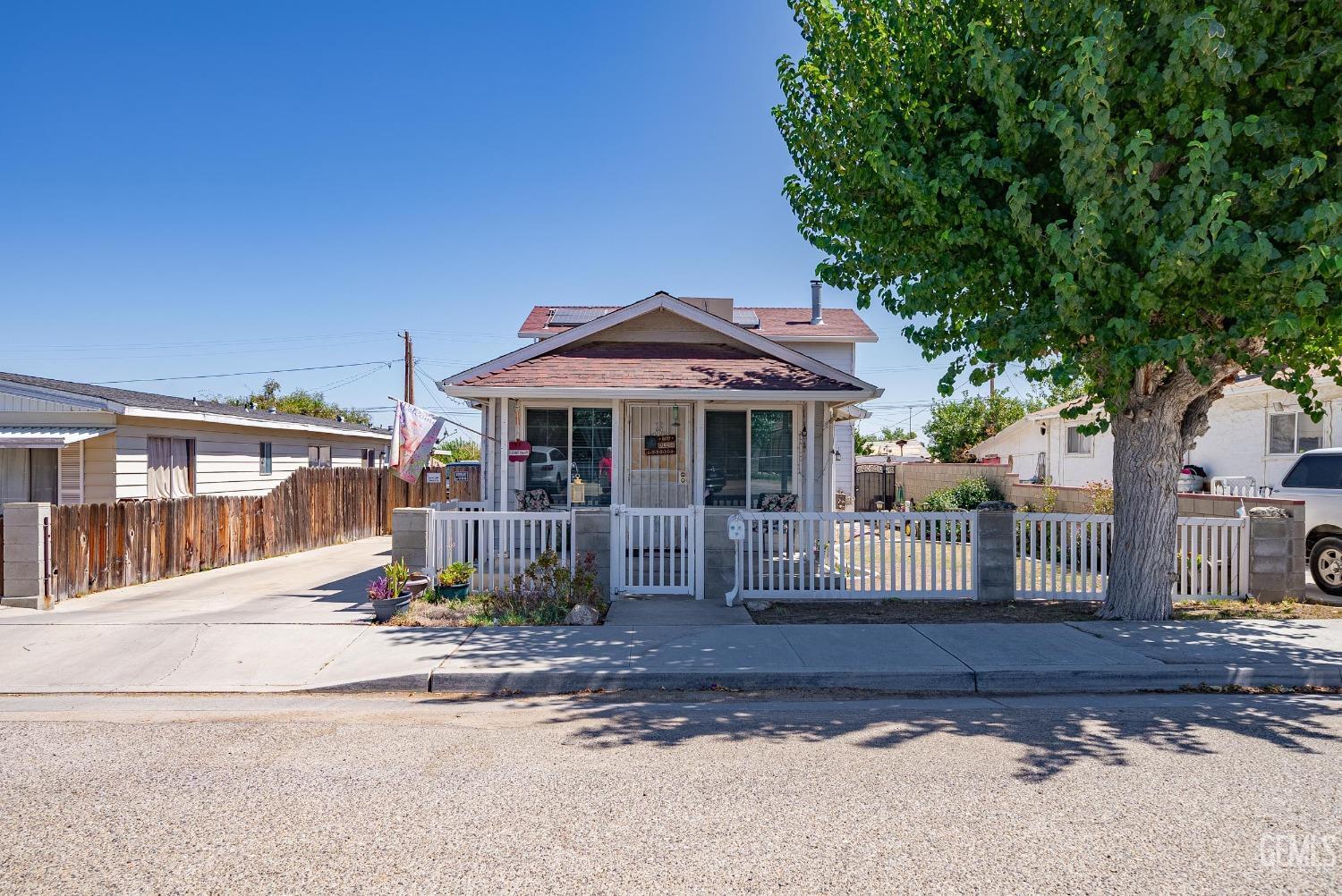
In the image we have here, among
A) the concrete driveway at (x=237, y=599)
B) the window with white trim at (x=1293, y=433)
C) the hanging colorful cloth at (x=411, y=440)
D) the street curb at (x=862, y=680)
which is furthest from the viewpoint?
the window with white trim at (x=1293, y=433)

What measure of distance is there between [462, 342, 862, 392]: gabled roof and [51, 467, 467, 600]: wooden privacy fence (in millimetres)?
5521

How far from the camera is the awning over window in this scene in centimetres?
1230

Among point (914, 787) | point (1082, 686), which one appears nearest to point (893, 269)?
point (1082, 686)

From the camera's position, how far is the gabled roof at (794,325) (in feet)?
68.1

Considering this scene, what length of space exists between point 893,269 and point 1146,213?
266cm

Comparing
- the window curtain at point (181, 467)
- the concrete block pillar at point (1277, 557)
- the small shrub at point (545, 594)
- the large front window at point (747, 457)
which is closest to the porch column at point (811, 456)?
the large front window at point (747, 457)

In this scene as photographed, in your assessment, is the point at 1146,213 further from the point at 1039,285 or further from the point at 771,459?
the point at 771,459

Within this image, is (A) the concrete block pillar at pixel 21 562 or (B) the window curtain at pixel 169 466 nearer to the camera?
(A) the concrete block pillar at pixel 21 562

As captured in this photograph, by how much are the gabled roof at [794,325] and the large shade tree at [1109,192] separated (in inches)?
429

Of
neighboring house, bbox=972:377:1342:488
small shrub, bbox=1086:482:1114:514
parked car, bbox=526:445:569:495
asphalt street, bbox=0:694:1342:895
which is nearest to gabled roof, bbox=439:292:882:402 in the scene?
parked car, bbox=526:445:569:495

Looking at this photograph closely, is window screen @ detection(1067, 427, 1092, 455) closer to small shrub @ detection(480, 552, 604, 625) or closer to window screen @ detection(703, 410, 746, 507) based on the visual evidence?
window screen @ detection(703, 410, 746, 507)

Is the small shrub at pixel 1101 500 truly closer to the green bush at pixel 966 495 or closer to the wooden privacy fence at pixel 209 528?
the green bush at pixel 966 495

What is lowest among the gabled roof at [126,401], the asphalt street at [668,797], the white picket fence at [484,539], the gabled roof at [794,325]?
the asphalt street at [668,797]

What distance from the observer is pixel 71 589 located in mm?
10320
